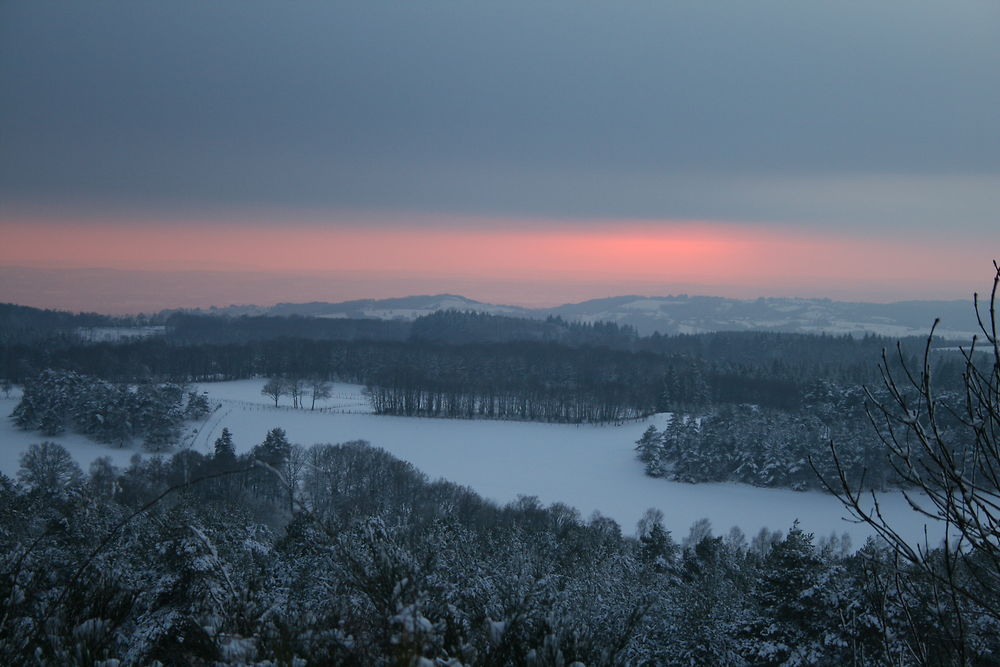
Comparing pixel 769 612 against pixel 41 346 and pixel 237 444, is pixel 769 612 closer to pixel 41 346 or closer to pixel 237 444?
pixel 237 444

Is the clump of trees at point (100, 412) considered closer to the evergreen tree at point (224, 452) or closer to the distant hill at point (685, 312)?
the evergreen tree at point (224, 452)

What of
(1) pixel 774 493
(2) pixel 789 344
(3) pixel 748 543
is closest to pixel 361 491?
(3) pixel 748 543

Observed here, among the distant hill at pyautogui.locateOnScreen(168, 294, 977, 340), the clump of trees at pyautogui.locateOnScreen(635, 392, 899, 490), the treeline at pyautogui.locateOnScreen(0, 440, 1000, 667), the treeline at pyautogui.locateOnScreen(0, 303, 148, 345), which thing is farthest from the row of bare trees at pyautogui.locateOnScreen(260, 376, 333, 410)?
the distant hill at pyautogui.locateOnScreen(168, 294, 977, 340)

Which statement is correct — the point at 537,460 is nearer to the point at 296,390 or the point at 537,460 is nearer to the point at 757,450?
the point at 757,450

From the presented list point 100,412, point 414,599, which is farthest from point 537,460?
point 414,599

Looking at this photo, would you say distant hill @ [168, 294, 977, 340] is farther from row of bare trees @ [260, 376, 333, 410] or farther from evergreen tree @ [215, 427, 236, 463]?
evergreen tree @ [215, 427, 236, 463]

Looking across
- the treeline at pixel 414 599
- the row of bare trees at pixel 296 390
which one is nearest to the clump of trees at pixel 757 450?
the treeline at pixel 414 599
